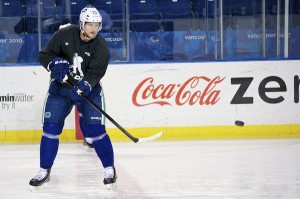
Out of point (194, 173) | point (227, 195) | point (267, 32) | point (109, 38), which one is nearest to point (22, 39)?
point (109, 38)

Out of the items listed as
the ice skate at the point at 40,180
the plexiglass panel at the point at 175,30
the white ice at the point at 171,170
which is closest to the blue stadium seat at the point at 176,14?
the plexiglass panel at the point at 175,30

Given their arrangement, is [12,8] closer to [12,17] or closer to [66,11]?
[12,17]

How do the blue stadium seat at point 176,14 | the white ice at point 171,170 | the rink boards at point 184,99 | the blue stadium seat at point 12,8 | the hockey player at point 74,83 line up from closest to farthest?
the white ice at point 171,170 < the hockey player at point 74,83 < the rink boards at point 184,99 < the blue stadium seat at point 176,14 < the blue stadium seat at point 12,8

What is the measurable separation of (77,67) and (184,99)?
10.8 feet

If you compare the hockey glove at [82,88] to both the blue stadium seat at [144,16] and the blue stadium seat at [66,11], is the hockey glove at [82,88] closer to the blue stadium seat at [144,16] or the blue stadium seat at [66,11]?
the blue stadium seat at [144,16]

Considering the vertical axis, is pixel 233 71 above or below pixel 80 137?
above

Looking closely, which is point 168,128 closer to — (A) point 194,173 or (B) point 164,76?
(B) point 164,76

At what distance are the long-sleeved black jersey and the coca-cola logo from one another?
10.3 feet

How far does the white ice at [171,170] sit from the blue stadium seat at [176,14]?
2.09 metres

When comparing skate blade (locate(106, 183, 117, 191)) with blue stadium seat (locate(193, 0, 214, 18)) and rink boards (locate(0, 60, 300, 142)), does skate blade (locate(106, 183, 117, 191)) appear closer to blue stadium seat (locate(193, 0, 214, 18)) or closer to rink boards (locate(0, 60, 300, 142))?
rink boards (locate(0, 60, 300, 142))

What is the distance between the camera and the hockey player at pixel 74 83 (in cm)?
452

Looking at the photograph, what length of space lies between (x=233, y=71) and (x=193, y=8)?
5.69ft

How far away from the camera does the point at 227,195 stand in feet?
14.1

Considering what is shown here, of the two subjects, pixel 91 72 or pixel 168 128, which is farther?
pixel 168 128
